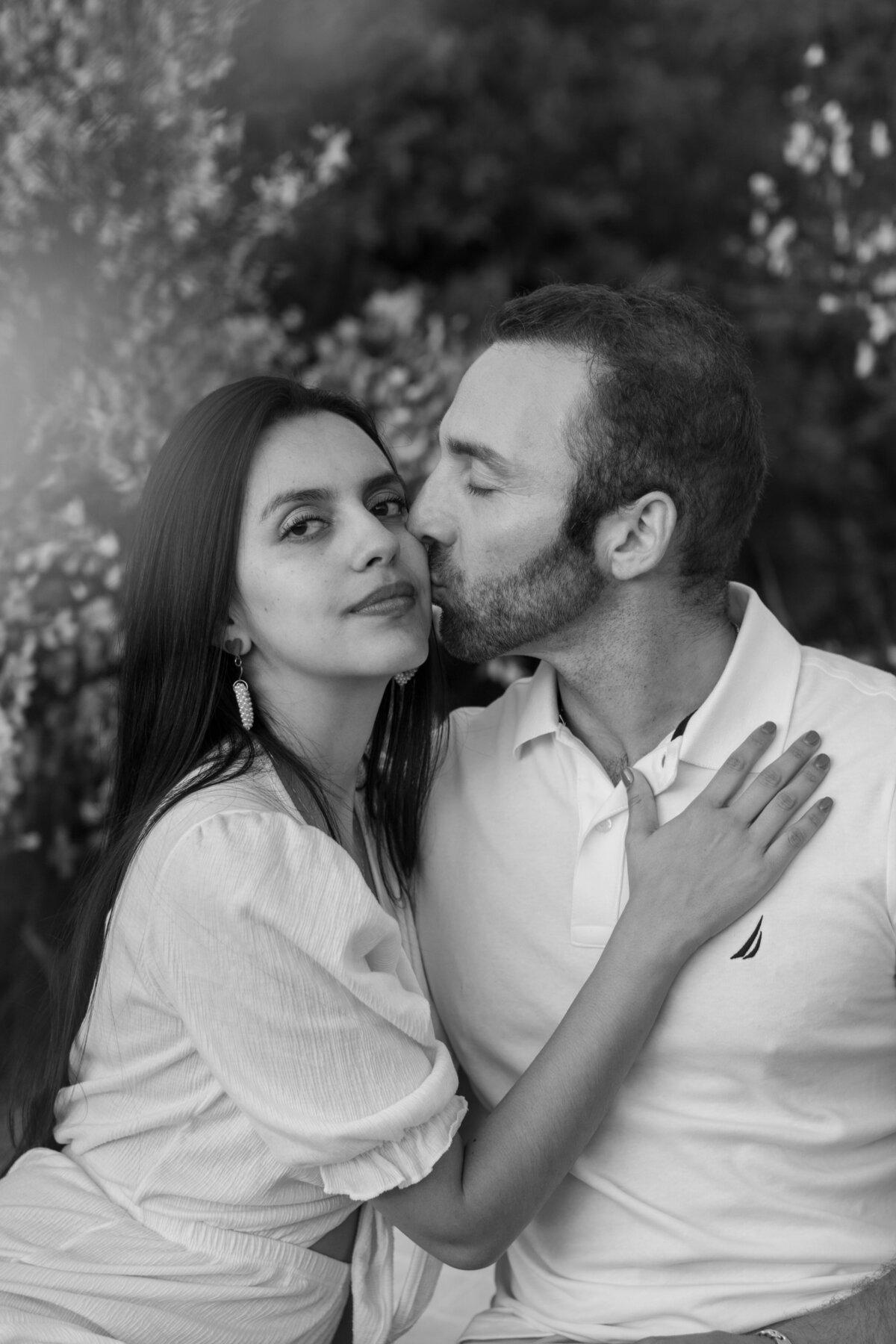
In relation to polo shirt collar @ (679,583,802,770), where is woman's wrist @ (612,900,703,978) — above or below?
below

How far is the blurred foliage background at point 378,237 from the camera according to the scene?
116 inches

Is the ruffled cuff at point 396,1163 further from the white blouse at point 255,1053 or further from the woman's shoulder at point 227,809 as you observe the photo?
the woman's shoulder at point 227,809

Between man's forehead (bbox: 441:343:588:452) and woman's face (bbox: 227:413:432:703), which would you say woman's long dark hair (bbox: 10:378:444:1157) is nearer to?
woman's face (bbox: 227:413:432:703)

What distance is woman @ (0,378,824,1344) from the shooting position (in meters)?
1.57

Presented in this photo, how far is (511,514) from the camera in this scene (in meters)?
1.96

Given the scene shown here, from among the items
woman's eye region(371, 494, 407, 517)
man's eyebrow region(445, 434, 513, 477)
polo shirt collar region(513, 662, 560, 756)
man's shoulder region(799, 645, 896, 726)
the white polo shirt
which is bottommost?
the white polo shirt

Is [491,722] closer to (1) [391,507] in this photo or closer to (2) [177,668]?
(1) [391,507]

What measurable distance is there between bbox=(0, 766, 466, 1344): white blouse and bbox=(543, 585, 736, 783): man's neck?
0.47m

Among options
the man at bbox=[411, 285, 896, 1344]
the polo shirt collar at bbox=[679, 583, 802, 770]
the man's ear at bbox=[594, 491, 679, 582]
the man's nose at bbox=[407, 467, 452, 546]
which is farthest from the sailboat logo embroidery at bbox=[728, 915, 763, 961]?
the man's nose at bbox=[407, 467, 452, 546]

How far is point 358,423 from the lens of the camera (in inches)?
81.7

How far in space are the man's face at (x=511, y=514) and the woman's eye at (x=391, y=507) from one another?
0.03m

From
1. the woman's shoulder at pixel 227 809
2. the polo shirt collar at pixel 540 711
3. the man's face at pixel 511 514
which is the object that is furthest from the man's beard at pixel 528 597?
the woman's shoulder at pixel 227 809

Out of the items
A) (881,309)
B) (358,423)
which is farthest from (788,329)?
(358,423)

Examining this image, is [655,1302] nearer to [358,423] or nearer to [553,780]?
[553,780]
